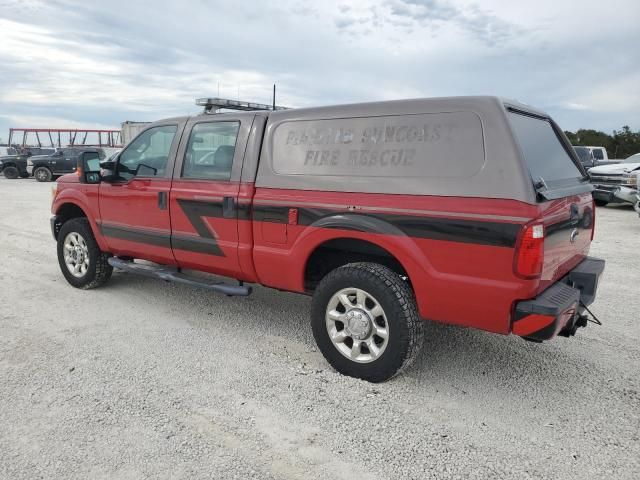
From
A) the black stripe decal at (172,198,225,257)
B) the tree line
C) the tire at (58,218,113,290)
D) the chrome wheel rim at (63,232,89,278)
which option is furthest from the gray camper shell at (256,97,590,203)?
the tree line

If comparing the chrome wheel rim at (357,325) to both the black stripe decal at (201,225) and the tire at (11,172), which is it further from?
the tire at (11,172)

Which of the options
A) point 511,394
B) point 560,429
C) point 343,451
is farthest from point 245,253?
point 560,429

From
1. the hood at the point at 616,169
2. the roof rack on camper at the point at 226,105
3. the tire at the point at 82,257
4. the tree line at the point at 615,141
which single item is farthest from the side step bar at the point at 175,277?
the tree line at the point at 615,141

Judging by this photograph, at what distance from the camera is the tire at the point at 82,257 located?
5312mm

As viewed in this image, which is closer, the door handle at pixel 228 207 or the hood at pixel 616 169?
the door handle at pixel 228 207

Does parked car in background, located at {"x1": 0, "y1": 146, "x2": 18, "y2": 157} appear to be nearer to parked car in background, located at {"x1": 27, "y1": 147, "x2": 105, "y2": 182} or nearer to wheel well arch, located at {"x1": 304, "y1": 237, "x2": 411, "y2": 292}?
parked car in background, located at {"x1": 27, "y1": 147, "x2": 105, "y2": 182}

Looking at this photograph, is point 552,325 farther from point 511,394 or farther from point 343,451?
point 343,451

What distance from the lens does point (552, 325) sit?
277 centimetres

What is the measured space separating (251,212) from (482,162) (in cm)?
177

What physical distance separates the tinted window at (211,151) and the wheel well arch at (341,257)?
989 mm

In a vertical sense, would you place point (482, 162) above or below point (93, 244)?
above

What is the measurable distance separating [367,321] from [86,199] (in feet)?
11.4

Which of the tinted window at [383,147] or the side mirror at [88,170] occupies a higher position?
the tinted window at [383,147]

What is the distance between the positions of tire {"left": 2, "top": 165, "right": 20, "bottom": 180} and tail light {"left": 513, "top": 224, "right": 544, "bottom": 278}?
26.5 m
